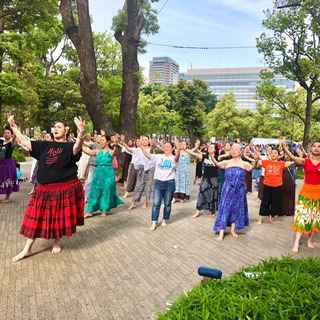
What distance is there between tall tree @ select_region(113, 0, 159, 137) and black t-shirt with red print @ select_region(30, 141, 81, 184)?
9555 millimetres

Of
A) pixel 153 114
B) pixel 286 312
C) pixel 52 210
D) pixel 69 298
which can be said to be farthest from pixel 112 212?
pixel 153 114

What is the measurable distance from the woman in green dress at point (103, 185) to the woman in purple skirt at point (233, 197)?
2.74m

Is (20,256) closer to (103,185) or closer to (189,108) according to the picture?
(103,185)

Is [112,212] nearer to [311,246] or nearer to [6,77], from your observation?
[311,246]

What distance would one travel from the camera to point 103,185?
7.36 meters

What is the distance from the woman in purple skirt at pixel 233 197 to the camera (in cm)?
627

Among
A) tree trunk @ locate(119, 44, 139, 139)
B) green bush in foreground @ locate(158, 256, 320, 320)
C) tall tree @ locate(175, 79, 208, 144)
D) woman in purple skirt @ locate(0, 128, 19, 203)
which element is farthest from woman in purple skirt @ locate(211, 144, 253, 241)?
tall tree @ locate(175, 79, 208, 144)

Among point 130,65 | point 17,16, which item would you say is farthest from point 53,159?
point 17,16

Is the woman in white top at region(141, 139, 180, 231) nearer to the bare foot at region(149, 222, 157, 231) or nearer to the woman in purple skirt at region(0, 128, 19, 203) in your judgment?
the bare foot at region(149, 222, 157, 231)

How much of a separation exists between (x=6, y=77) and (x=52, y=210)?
42.1 feet

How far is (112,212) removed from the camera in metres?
8.06

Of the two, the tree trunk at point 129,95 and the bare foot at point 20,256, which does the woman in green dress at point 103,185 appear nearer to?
the bare foot at point 20,256

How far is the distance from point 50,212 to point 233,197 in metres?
3.66

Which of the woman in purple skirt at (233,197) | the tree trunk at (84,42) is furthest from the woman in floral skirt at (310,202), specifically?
the tree trunk at (84,42)
